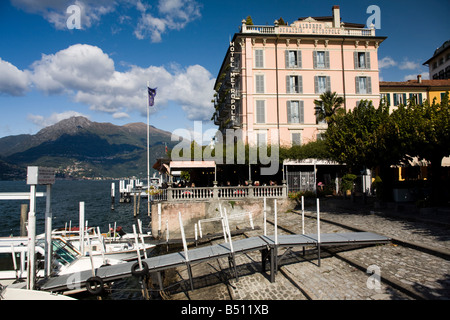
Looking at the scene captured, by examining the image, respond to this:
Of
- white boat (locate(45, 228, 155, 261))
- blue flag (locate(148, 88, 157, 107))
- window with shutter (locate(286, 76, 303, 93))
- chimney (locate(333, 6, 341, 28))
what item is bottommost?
white boat (locate(45, 228, 155, 261))

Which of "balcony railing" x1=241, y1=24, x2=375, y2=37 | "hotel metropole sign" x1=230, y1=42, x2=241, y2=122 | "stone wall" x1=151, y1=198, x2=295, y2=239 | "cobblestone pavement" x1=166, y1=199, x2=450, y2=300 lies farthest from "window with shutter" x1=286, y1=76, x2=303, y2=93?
"cobblestone pavement" x1=166, y1=199, x2=450, y2=300

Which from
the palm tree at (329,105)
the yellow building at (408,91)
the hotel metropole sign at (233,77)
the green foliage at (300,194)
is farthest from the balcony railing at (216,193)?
the yellow building at (408,91)

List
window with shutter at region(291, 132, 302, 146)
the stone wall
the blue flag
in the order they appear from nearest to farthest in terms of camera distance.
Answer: the stone wall → window with shutter at region(291, 132, 302, 146) → the blue flag

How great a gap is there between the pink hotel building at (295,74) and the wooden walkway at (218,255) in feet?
67.1

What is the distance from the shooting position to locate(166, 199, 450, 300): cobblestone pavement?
7.70m

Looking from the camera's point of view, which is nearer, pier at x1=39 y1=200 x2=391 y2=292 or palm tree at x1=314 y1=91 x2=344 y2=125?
pier at x1=39 y1=200 x2=391 y2=292

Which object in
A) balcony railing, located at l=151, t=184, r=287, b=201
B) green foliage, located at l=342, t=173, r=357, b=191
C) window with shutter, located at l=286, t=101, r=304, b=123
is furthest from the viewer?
window with shutter, located at l=286, t=101, r=304, b=123

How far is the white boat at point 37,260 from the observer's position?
12.0 meters

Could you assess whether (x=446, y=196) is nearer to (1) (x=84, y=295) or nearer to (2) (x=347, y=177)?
(2) (x=347, y=177)

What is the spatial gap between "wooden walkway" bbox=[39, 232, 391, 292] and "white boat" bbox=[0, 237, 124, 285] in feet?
5.85

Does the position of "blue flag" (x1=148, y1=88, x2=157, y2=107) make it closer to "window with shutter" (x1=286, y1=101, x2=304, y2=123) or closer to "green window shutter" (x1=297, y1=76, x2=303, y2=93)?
"window with shutter" (x1=286, y1=101, x2=304, y2=123)

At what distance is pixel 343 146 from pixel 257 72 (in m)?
15.4

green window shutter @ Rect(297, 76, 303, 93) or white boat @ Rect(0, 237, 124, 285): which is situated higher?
green window shutter @ Rect(297, 76, 303, 93)
